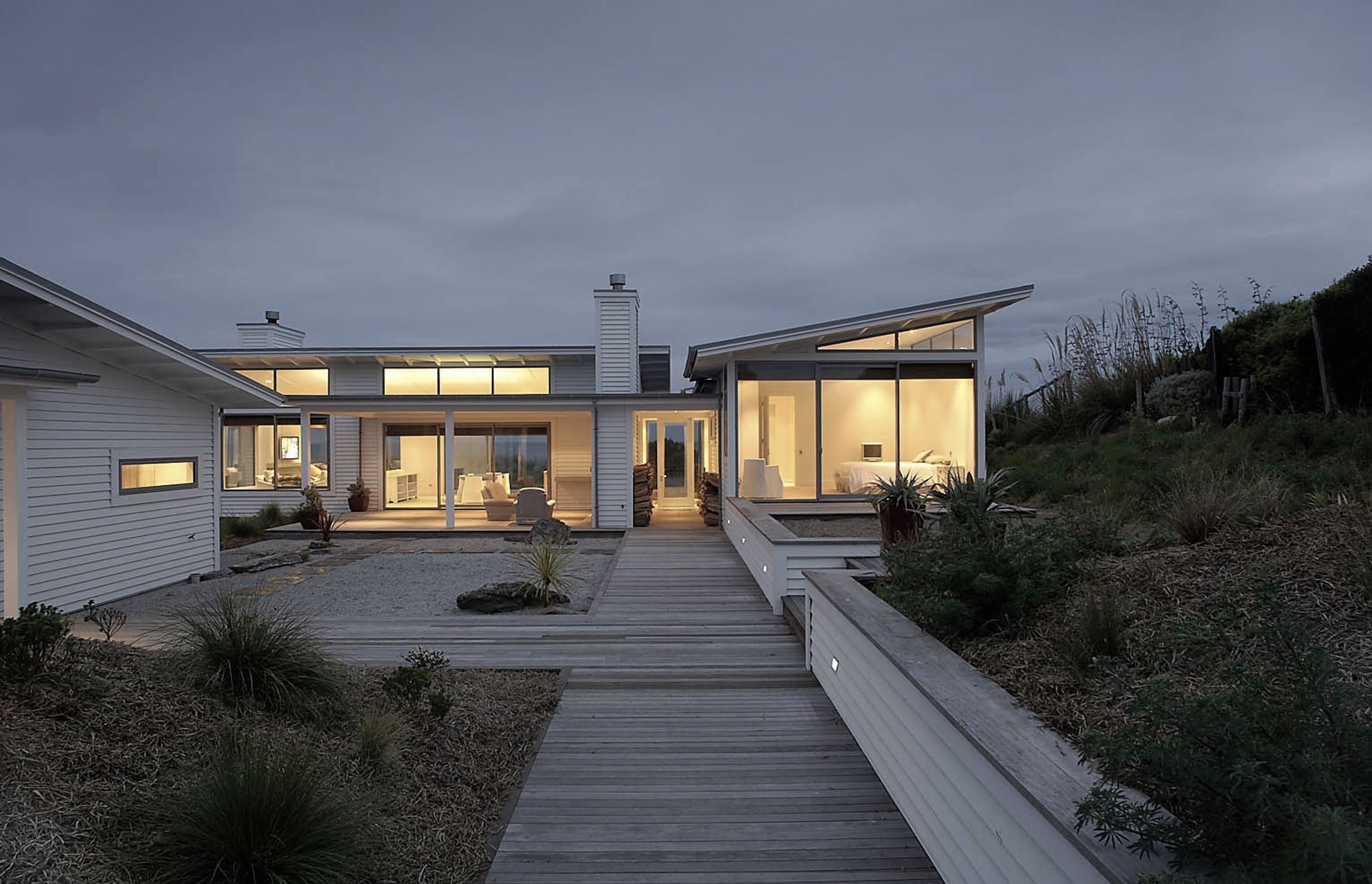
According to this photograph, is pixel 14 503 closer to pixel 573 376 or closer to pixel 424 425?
pixel 424 425

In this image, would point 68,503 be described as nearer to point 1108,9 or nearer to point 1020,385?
point 1108,9

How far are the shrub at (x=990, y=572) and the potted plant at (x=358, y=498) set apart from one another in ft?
49.3

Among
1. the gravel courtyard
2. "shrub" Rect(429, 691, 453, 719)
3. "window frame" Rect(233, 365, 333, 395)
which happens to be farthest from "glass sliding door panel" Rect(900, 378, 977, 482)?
"window frame" Rect(233, 365, 333, 395)

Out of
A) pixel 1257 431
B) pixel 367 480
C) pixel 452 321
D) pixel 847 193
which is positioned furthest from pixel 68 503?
pixel 452 321

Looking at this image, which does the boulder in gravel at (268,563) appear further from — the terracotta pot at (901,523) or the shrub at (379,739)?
the terracotta pot at (901,523)

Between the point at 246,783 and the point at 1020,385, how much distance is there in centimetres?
1694

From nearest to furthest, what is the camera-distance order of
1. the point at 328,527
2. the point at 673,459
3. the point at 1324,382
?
the point at 1324,382, the point at 328,527, the point at 673,459

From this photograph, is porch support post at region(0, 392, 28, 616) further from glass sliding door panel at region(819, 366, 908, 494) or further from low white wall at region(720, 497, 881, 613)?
glass sliding door panel at region(819, 366, 908, 494)

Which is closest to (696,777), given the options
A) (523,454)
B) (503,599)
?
(503,599)

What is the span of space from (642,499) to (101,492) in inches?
333

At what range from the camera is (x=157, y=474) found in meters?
8.96

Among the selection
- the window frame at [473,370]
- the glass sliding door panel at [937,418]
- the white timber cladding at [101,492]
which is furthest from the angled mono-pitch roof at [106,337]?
the glass sliding door panel at [937,418]

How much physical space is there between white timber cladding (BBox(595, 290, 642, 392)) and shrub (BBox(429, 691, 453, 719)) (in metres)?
11.3

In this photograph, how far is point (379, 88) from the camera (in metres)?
14.2
